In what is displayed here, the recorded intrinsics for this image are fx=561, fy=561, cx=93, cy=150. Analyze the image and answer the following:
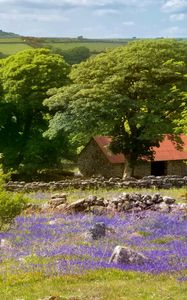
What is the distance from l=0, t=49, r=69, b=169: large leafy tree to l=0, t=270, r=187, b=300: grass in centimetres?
3648

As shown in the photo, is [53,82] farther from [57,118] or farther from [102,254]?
[102,254]

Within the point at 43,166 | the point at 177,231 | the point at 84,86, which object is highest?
the point at 84,86

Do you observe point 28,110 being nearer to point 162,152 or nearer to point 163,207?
point 162,152

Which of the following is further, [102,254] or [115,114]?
[115,114]

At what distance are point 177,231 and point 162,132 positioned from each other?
26.1m

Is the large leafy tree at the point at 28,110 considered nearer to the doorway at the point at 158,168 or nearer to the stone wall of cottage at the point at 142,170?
the stone wall of cottage at the point at 142,170

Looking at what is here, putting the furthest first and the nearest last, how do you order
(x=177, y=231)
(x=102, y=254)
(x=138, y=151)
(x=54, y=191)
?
1. (x=138, y=151)
2. (x=54, y=191)
3. (x=177, y=231)
4. (x=102, y=254)

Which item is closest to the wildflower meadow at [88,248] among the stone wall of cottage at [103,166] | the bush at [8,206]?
the bush at [8,206]

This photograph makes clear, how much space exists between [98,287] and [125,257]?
216cm

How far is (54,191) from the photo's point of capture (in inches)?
1420

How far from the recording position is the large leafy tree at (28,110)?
169ft

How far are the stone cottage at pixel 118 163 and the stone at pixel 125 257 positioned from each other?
40050 millimetres

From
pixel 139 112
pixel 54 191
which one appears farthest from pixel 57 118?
pixel 54 191

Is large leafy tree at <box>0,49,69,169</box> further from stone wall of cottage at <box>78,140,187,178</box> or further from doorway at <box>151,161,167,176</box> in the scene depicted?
doorway at <box>151,161,167,176</box>
